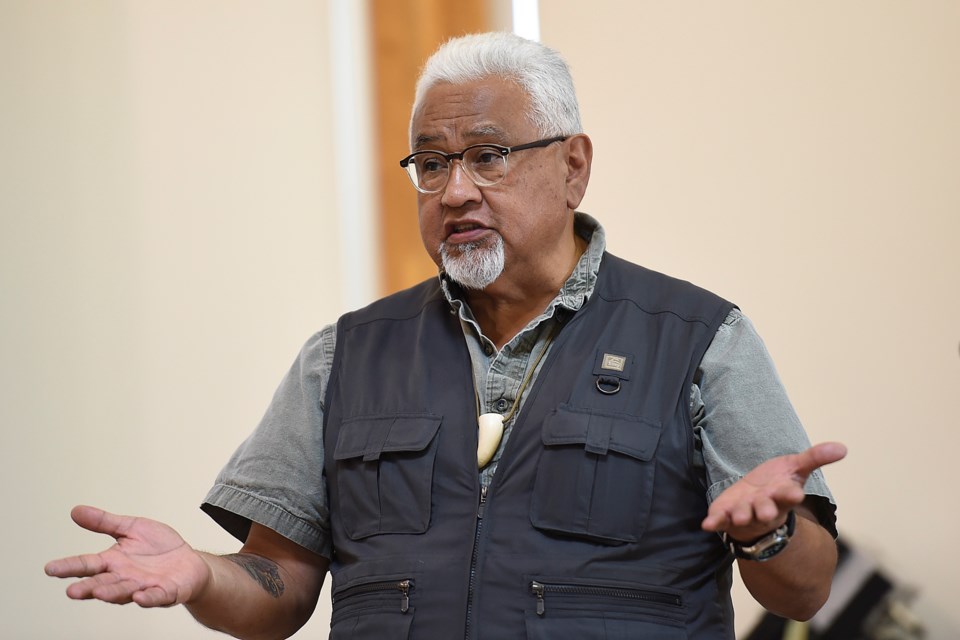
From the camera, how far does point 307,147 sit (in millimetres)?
3479

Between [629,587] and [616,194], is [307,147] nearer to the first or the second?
[616,194]

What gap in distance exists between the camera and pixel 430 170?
1.91 m

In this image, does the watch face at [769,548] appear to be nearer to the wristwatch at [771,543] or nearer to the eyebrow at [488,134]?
the wristwatch at [771,543]

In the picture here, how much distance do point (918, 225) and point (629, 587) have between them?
1.65 m

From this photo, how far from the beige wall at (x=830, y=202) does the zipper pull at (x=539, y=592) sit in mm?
1495

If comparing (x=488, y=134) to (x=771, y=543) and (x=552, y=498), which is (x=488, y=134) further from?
(x=771, y=543)

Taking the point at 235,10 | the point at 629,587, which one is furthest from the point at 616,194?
the point at 629,587

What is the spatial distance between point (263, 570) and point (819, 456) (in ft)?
3.07

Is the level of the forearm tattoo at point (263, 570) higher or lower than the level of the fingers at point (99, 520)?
lower

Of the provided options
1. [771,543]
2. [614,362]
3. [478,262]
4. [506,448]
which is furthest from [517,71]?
[771,543]

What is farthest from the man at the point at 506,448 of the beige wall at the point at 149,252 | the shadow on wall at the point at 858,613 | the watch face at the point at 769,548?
the beige wall at the point at 149,252

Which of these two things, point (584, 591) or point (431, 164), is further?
point (431, 164)

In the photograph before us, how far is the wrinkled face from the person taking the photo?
186 centimetres

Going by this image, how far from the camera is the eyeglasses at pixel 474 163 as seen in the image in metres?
1.87
